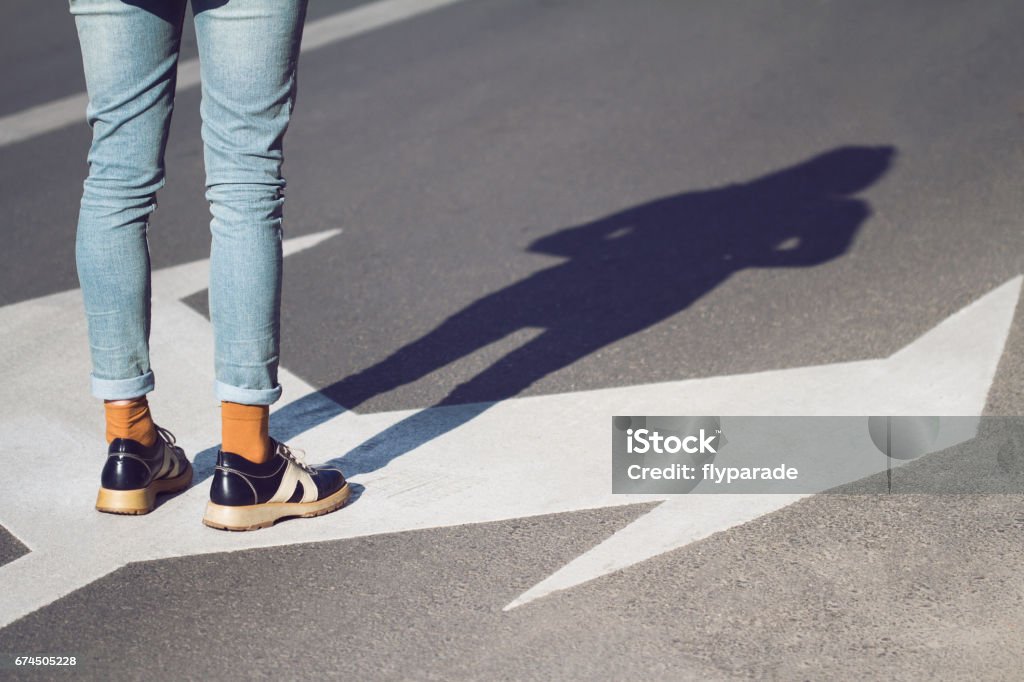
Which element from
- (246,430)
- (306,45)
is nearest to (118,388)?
(246,430)

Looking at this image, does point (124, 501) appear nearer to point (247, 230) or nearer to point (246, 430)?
point (246, 430)

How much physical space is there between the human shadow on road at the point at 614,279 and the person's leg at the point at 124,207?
59cm

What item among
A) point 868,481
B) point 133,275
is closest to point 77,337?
point 133,275

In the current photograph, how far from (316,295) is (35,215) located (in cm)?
173

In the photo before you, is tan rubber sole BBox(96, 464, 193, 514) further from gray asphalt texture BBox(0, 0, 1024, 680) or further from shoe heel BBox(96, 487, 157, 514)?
gray asphalt texture BBox(0, 0, 1024, 680)

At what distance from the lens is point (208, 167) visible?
9.54 ft

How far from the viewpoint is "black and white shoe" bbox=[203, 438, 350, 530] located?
301 cm

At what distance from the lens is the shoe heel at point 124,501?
3107mm

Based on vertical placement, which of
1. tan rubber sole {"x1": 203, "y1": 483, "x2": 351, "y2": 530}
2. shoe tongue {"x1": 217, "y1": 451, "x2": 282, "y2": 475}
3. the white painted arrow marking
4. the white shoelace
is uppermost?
shoe tongue {"x1": 217, "y1": 451, "x2": 282, "y2": 475}

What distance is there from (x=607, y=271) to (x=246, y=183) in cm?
220

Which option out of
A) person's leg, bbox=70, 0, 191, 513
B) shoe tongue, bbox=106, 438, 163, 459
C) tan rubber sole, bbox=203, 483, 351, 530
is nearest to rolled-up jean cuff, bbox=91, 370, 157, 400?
person's leg, bbox=70, 0, 191, 513

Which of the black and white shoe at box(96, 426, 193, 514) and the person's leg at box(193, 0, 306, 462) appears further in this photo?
the black and white shoe at box(96, 426, 193, 514)

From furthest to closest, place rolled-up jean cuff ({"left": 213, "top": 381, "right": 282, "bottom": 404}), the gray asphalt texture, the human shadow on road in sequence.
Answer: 1. the human shadow on road
2. rolled-up jean cuff ({"left": 213, "top": 381, "right": 282, "bottom": 404})
3. the gray asphalt texture

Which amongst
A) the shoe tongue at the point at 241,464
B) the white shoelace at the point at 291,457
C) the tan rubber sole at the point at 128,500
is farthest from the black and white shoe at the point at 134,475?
the white shoelace at the point at 291,457
